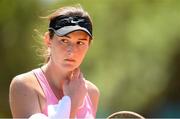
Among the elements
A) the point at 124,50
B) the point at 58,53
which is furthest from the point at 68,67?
the point at 124,50

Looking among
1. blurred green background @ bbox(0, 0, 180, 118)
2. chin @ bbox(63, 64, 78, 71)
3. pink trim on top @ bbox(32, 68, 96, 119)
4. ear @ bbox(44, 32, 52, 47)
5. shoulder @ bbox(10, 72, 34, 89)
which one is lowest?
blurred green background @ bbox(0, 0, 180, 118)

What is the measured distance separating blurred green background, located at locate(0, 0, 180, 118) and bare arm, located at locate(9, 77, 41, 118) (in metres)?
7.02

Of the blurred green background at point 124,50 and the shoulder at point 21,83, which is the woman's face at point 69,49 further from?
the blurred green background at point 124,50

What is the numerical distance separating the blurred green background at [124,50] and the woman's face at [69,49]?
6.94 metres

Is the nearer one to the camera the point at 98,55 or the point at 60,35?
the point at 60,35

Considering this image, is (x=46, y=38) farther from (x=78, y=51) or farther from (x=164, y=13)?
(x=164, y=13)

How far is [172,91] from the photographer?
10359 millimetres

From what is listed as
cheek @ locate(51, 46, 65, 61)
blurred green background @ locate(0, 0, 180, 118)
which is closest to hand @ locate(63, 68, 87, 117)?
cheek @ locate(51, 46, 65, 61)

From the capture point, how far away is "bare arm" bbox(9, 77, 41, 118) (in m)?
2.50

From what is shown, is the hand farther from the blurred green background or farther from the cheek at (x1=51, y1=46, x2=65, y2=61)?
the blurred green background

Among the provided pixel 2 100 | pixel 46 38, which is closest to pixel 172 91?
pixel 2 100

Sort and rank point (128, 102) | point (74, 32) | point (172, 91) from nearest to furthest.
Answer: point (74, 32)
point (128, 102)
point (172, 91)

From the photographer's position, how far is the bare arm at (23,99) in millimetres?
2504

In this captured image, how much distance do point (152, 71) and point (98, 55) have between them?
38.8 inches
